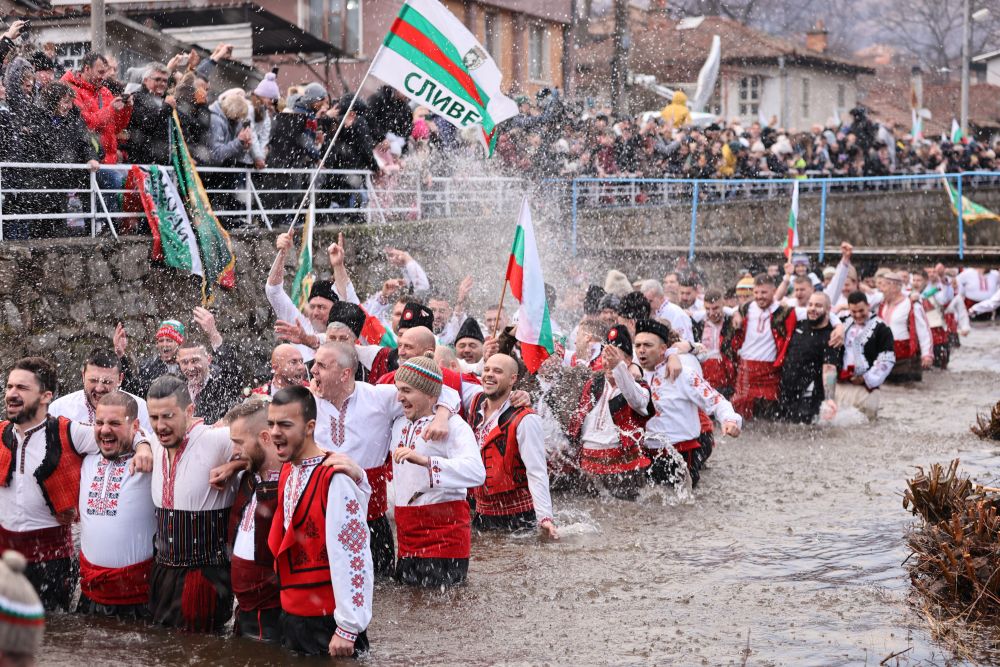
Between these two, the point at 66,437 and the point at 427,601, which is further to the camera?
the point at 427,601

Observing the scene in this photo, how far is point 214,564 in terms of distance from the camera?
578 cm

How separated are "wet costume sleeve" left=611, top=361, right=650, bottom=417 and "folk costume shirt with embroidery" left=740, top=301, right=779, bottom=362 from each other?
4.22 meters

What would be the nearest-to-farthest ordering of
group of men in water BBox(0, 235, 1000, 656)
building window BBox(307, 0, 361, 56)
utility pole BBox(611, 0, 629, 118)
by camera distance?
group of men in water BBox(0, 235, 1000, 656), utility pole BBox(611, 0, 629, 118), building window BBox(307, 0, 361, 56)

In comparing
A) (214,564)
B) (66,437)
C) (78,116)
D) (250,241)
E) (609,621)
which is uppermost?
(78,116)

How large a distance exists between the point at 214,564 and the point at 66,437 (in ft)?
3.26

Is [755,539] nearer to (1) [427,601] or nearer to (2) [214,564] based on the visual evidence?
(1) [427,601]

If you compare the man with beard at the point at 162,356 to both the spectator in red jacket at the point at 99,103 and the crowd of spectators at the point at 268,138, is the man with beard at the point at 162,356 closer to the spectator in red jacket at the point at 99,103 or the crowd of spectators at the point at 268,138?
the crowd of spectators at the point at 268,138

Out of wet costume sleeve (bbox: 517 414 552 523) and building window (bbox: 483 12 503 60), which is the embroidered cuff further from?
building window (bbox: 483 12 503 60)

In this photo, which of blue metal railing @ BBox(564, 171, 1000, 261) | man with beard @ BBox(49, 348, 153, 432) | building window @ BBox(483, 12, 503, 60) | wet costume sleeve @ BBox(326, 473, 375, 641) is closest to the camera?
wet costume sleeve @ BBox(326, 473, 375, 641)

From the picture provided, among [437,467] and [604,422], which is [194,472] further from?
[604,422]

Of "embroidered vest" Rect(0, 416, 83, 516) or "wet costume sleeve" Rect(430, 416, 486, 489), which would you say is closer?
"embroidered vest" Rect(0, 416, 83, 516)

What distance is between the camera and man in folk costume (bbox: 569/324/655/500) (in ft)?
29.8

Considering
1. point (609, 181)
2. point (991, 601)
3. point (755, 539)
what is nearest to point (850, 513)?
point (755, 539)

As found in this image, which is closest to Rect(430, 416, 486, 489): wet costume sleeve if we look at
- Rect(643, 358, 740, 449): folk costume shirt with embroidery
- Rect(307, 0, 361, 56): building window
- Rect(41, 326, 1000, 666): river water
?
Rect(41, 326, 1000, 666): river water
